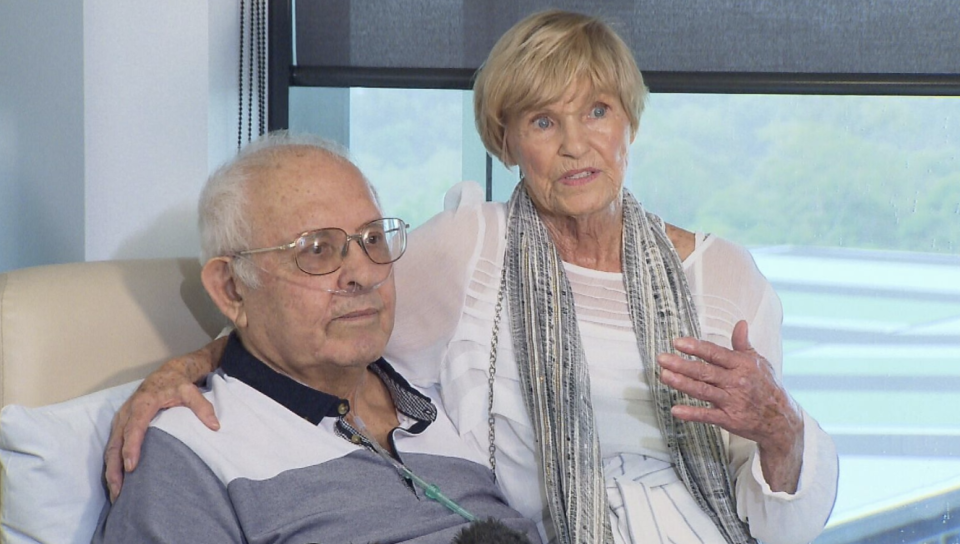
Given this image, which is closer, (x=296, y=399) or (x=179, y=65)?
(x=296, y=399)

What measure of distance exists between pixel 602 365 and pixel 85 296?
0.95 metres

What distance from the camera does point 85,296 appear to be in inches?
68.4

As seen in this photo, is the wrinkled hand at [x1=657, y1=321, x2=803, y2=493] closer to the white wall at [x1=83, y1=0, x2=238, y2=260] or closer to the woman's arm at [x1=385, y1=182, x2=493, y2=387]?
the woman's arm at [x1=385, y1=182, x2=493, y2=387]

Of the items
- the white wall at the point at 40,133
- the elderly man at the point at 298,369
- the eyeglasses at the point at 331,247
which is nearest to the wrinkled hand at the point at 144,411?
the elderly man at the point at 298,369

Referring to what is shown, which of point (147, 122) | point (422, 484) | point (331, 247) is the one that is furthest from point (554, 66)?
point (147, 122)

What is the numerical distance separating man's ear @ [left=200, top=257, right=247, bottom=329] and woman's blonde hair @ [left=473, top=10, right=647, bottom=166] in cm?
63

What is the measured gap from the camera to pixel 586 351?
6.26ft

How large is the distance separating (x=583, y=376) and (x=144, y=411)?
79cm

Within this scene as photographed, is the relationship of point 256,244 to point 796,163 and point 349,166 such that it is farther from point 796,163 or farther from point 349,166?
point 796,163

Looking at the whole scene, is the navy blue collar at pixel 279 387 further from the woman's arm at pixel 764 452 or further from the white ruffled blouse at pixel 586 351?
the woman's arm at pixel 764 452

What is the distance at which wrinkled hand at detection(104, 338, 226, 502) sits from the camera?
1467 mm

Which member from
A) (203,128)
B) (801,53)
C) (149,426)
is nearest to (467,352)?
(149,426)

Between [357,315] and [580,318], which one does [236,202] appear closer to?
[357,315]

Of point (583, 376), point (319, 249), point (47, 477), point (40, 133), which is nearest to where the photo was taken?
point (47, 477)
